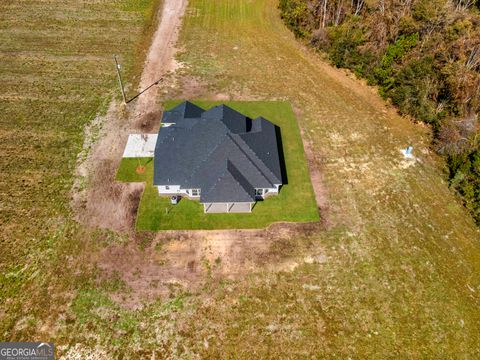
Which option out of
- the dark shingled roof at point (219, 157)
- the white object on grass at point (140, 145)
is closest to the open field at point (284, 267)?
the dark shingled roof at point (219, 157)

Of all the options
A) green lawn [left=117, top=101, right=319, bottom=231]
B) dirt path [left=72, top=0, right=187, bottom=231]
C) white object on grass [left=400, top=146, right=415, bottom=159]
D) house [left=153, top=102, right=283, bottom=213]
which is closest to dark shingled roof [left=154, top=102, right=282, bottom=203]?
house [left=153, top=102, right=283, bottom=213]

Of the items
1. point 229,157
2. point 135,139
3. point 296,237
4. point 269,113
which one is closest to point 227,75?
point 269,113

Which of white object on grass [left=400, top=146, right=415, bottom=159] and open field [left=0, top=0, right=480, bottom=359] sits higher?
white object on grass [left=400, top=146, right=415, bottom=159]

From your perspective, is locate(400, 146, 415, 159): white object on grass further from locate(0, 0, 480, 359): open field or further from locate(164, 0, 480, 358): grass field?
locate(0, 0, 480, 359): open field

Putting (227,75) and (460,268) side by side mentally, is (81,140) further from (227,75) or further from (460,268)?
(460,268)

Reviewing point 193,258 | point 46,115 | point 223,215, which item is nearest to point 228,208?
point 223,215
